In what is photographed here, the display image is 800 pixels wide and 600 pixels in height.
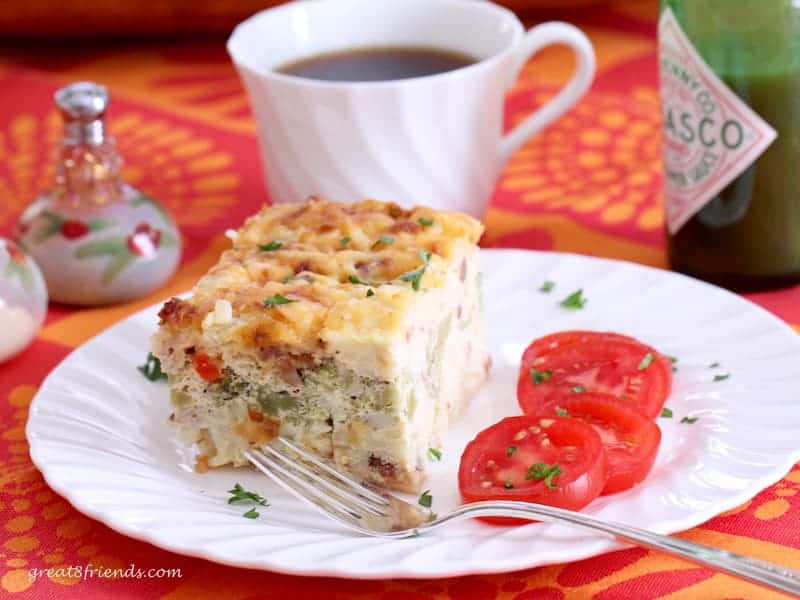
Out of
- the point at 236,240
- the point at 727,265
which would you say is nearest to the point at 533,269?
the point at 727,265

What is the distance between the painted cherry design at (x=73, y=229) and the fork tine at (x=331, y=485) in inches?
44.6

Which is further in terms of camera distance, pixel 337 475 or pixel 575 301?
pixel 575 301

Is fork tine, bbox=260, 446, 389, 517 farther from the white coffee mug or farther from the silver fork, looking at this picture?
the white coffee mug

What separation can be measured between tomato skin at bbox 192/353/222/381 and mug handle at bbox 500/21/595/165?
4.61ft

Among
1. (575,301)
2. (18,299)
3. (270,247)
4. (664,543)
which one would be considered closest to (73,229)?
(18,299)

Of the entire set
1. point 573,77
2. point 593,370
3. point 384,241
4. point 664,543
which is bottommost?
point 593,370

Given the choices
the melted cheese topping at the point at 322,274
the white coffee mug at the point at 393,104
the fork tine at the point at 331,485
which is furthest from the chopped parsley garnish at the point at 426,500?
the white coffee mug at the point at 393,104

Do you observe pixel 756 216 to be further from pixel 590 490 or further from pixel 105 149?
pixel 105 149

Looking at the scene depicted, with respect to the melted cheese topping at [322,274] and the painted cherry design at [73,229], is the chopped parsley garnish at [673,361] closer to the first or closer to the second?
the melted cheese topping at [322,274]

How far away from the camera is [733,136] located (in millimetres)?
3027

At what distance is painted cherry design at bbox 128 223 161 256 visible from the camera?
3.33 meters

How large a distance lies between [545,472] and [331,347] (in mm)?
465

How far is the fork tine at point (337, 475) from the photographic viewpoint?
91.2 inches

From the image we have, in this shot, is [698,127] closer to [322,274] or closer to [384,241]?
[384,241]
